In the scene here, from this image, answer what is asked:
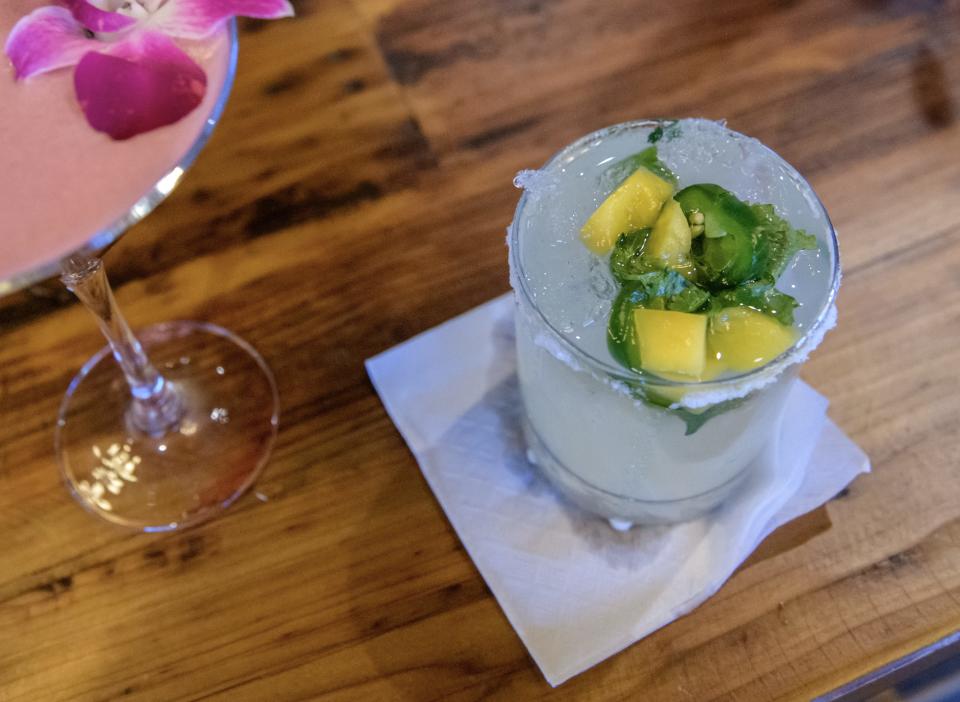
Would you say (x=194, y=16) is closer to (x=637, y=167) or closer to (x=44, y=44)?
(x=44, y=44)

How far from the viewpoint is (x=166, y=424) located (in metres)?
0.83

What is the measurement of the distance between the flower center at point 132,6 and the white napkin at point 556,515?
33cm

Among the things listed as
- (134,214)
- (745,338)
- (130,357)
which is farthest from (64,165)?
(745,338)

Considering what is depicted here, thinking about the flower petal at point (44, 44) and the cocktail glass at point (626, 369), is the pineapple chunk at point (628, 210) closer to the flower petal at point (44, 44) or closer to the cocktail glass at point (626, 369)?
the cocktail glass at point (626, 369)

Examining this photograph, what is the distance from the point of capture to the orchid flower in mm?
505

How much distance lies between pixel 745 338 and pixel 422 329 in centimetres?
36

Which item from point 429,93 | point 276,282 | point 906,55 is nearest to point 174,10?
point 276,282

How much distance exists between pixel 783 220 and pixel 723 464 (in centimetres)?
18

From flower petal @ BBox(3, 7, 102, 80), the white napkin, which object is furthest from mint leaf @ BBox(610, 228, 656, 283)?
flower petal @ BBox(3, 7, 102, 80)

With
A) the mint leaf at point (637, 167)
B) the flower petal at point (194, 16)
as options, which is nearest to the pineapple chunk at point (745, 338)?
the mint leaf at point (637, 167)

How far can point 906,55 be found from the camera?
975mm

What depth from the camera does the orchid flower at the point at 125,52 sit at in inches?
19.9

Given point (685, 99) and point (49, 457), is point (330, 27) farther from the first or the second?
point (49, 457)

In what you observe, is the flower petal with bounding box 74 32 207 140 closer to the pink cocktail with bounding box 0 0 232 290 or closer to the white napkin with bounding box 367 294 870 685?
the pink cocktail with bounding box 0 0 232 290
